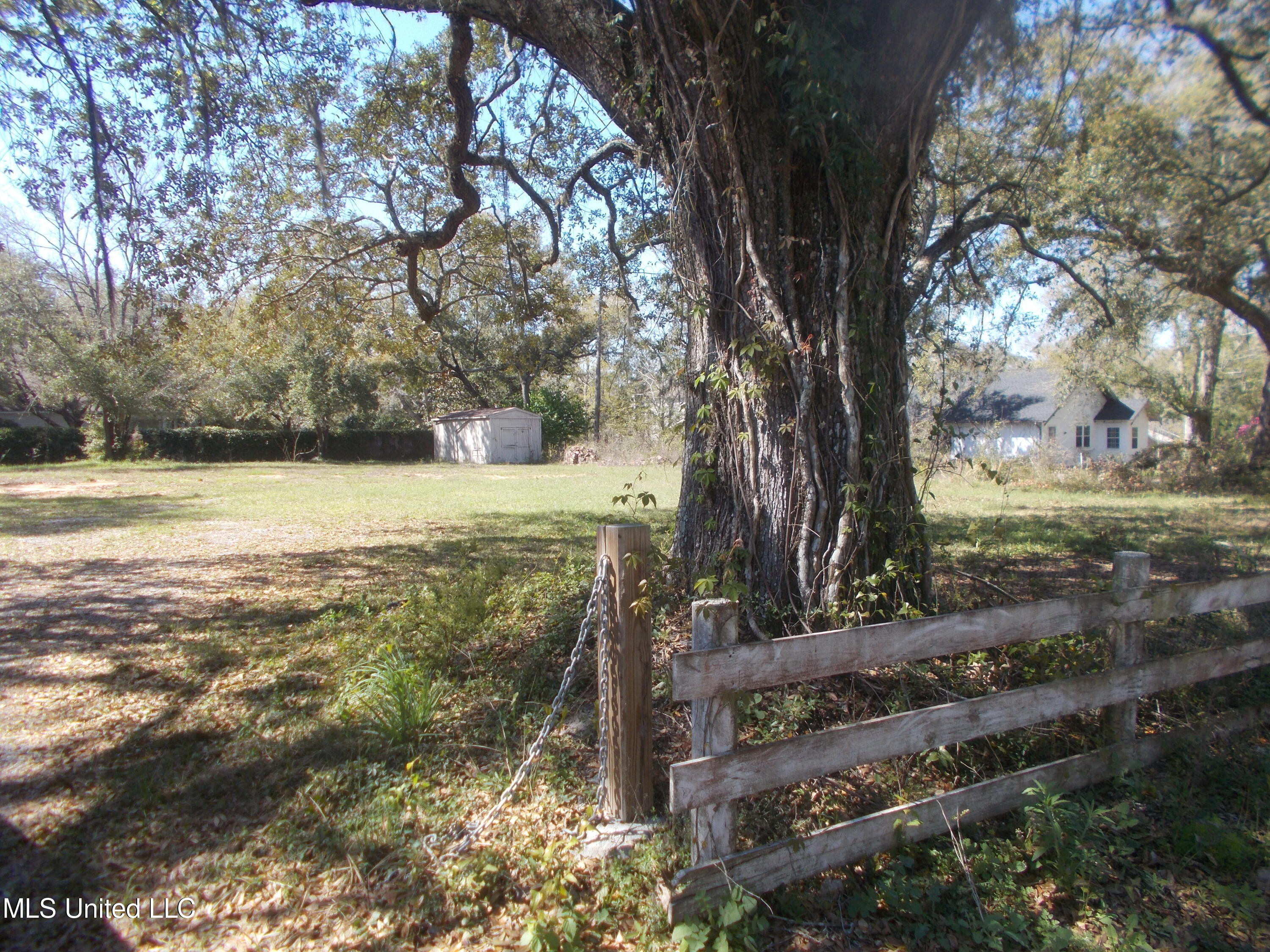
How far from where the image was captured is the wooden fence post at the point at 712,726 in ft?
8.10

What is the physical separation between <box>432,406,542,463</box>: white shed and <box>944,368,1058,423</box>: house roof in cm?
2093

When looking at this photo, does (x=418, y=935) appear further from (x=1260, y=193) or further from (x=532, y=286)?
(x=1260, y=193)

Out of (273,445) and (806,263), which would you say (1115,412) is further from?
(273,445)

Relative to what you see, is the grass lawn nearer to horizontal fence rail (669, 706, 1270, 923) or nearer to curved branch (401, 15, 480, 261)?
horizontal fence rail (669, 706, 1270, 923)

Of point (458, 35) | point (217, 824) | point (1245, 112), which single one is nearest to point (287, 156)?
point (458, 35)

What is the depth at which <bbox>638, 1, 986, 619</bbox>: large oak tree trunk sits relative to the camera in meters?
4.02

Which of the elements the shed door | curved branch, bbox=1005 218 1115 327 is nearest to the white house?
the shed door

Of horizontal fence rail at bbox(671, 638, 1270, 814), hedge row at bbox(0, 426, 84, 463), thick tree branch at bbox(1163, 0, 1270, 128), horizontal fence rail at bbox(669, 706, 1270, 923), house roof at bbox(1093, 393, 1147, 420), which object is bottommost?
horizontal fence rail at bbox(669, 706, 1270, 923)

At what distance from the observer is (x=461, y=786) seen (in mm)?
3451

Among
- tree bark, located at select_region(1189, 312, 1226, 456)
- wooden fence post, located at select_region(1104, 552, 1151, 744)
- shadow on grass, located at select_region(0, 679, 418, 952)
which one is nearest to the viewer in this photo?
shadow on grass, located at select_region(0, 679, 418, 952)

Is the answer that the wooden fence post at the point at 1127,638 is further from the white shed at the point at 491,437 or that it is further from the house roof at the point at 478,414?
the house roof at the point at 478,414

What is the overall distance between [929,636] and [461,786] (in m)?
2.39

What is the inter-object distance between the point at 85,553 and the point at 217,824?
23.8ft

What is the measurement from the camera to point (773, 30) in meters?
4.04
